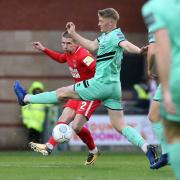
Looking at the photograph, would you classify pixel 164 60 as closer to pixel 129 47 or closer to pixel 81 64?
pixel 129 47

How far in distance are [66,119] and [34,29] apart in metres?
8.75

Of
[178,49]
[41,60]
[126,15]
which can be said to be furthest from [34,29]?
[178,49]

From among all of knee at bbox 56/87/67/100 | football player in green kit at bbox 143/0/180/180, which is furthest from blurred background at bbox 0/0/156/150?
football player in green kit at bbox 143/0/180/180

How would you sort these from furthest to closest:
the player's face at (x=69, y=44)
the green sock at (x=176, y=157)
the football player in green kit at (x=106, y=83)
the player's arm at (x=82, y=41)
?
the player's face at (x=69, y=44) < the football player in green kit at (x=106, y=83) < the player's arm at (x=82, y=41) < the green sock at (x=176, y=157)

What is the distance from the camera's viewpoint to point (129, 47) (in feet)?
37.3

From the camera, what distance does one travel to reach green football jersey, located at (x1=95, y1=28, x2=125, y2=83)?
39.9 ft

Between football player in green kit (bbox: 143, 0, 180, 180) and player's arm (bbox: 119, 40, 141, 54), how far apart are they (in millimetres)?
5126

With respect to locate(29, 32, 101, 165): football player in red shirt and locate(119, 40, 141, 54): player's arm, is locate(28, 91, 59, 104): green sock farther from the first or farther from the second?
locate(119, 40, 141, 54): player's arm

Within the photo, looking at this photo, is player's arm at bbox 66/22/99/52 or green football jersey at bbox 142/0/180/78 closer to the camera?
green football jersey at bbox 142/0/180/78

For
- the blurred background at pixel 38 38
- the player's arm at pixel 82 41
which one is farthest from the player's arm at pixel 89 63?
the blurred background at pixel 38 38

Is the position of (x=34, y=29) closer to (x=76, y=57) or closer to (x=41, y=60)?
(x=41, y=60)

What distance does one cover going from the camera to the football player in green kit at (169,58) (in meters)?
5.55

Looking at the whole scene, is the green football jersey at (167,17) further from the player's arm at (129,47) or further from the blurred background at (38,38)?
the blurred background at (38,38)

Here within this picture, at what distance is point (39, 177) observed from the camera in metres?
10.4
